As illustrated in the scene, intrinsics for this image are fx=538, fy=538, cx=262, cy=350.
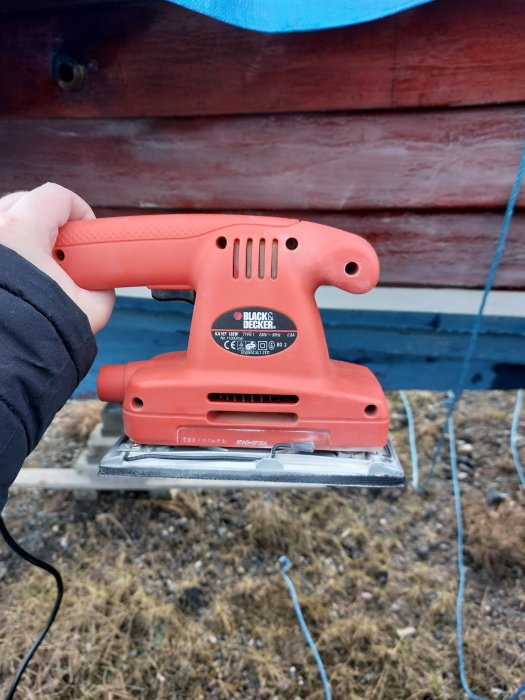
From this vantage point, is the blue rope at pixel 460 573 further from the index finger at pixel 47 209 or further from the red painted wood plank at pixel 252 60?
the index finger at pixel 47 209

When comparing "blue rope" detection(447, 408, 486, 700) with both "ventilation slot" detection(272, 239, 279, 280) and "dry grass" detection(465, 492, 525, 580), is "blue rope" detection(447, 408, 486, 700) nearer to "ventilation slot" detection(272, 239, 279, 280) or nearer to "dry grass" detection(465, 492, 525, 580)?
"dry grass" detection(465, 492, 525, 580)

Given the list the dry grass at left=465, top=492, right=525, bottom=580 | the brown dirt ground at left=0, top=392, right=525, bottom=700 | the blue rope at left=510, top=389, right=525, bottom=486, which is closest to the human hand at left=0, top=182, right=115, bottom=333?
the brown dirt ground at left=0, top=392, right=525, bottom=700

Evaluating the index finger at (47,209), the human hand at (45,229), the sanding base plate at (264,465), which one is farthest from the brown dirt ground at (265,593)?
the index finger at (47,209)

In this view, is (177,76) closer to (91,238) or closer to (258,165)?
(258,165)

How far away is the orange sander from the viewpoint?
0.95 meters

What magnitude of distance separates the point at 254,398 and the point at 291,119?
708 mm

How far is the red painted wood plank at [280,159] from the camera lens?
1263 mm

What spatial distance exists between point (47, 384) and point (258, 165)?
797 millimetres

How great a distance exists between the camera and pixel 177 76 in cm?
127

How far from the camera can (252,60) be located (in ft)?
4.06

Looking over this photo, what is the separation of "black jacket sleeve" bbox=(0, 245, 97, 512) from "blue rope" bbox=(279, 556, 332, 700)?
115 centimetres

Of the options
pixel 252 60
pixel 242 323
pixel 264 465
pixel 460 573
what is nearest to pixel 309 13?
pixel 252 60

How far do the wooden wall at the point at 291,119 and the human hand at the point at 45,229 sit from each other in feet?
1.39

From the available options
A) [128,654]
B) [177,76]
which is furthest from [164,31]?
[128,654]
